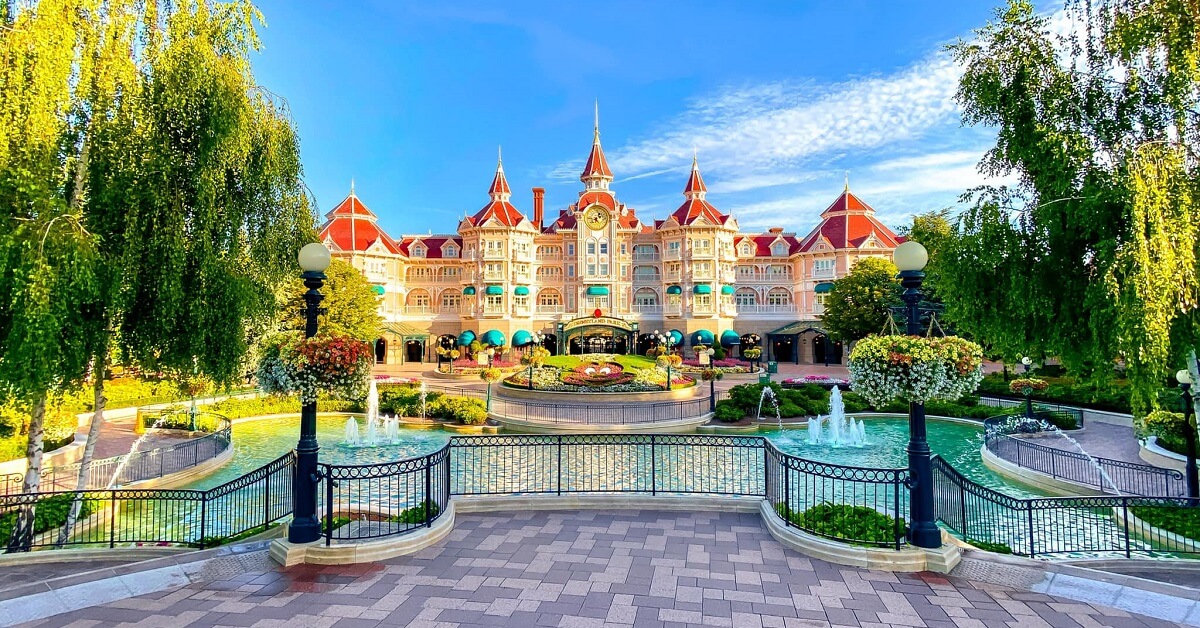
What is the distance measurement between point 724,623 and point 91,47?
521 inches

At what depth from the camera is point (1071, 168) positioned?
9.96 meters

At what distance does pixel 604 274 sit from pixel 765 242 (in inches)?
681

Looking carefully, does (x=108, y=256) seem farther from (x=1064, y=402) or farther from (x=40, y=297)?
(x=1064, y=402)

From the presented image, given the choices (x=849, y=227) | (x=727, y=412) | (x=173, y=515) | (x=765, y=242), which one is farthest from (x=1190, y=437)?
(x=765, y=242)

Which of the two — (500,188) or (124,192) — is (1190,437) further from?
(500,188)

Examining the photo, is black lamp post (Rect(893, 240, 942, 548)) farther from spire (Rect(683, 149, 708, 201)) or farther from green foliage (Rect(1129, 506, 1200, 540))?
spire (Rect(683, 149, 708, 201))

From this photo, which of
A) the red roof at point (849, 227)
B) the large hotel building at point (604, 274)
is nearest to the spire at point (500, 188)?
the large hotel building at point (604, 274)

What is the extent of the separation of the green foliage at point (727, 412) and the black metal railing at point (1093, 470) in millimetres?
8717

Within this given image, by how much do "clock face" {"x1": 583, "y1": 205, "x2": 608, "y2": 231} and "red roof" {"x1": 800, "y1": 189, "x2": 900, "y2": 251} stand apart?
19.3 meters

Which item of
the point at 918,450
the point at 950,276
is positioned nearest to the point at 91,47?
the point at 918,450

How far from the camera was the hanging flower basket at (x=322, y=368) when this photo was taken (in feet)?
Result: 25.2

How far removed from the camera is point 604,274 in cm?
5422

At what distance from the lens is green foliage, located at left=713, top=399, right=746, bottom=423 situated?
75.1ft

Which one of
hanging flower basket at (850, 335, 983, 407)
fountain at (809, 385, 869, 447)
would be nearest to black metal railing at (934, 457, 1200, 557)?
hanging flower basket at (850, 335, 983, 407)
